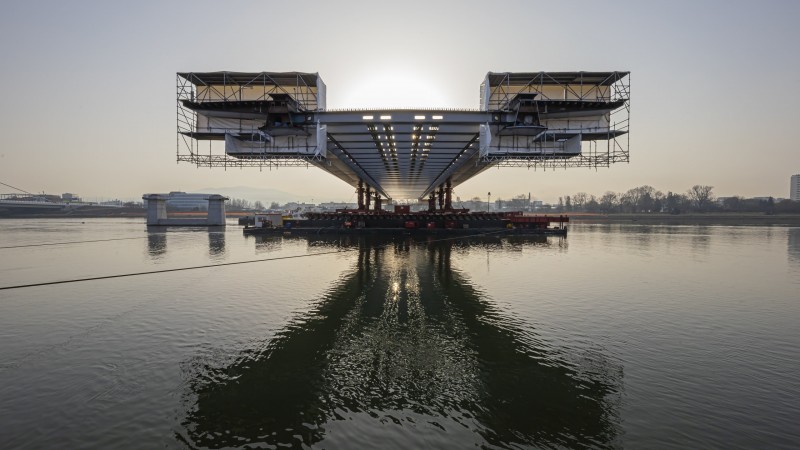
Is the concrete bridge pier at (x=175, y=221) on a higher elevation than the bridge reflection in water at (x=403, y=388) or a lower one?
higher

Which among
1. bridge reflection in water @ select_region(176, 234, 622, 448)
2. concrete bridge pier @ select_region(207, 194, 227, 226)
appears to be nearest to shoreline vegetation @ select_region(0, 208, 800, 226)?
concrete bridge pier @ select_region(207, 194, 227, 226)

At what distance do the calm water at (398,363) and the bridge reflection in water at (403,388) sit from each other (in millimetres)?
35

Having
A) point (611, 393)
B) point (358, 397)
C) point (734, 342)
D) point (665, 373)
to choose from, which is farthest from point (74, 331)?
point (734, 342)

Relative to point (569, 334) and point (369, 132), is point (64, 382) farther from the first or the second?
point (369, 132)

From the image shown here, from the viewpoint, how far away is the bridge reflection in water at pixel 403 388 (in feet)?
16.5

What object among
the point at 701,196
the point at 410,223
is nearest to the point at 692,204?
the point at 701,196

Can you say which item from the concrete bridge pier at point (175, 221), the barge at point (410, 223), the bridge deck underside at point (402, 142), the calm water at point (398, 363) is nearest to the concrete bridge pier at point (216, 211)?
the concrete bridge pier at point (175, 221)

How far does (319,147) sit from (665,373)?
22.8 m

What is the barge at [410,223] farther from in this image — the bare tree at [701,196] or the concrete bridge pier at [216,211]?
the bare tree at [701,196]

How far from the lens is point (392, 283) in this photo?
14.6 metres

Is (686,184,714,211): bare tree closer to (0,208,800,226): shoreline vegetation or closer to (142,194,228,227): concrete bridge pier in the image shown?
(0,208,800,226): shoreline vegetation

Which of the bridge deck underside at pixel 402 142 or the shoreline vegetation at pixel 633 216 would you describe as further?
the shoreline vegetation at pixel 633 216

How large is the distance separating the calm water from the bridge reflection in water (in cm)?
3

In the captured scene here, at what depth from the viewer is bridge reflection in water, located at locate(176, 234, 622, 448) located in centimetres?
504
